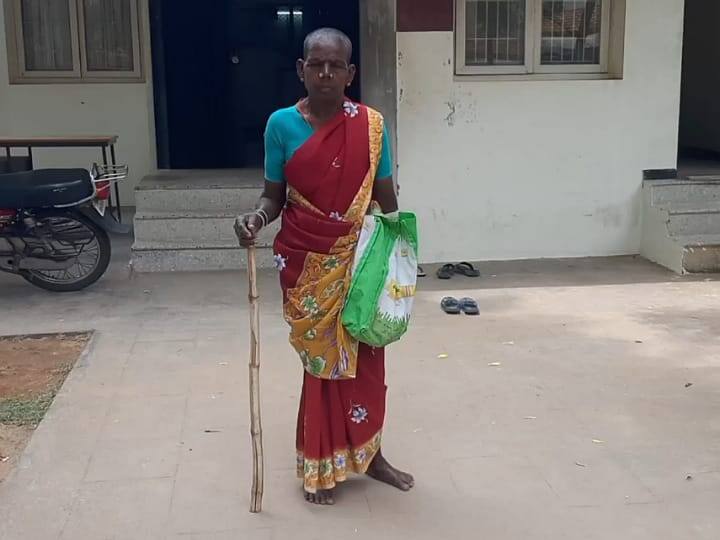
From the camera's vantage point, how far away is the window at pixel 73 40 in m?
8.47

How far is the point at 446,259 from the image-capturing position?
694cm

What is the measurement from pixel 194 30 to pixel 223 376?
18.9ft

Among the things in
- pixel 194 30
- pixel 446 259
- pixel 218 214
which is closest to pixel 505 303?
pixel 446 259

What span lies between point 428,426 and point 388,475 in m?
0.56

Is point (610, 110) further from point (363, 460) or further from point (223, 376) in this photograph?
point (363, 460)

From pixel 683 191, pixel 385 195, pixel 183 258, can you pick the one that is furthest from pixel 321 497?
pixel 683 191

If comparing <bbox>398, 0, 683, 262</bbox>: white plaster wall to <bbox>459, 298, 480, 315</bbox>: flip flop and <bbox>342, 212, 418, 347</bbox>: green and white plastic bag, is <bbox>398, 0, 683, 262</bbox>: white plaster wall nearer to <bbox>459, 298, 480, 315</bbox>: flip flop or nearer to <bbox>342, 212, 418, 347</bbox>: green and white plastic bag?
<bbox>459, 298, 480, 315</bbox>: flip flop

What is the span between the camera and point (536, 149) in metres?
6.88

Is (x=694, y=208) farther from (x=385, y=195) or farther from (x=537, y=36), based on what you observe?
(x=385, y=195)

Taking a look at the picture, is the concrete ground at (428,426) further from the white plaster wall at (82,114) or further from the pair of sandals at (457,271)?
the white plaster wall at (82,114)

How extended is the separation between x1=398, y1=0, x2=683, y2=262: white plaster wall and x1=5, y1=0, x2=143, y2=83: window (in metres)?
3.43

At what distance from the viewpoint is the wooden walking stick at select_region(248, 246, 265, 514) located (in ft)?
9.51

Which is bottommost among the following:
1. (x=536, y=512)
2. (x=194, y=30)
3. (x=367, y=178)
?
(x=536, y=512)

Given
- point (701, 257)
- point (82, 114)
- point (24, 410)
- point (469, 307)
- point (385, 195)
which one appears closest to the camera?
point (385, 195)
